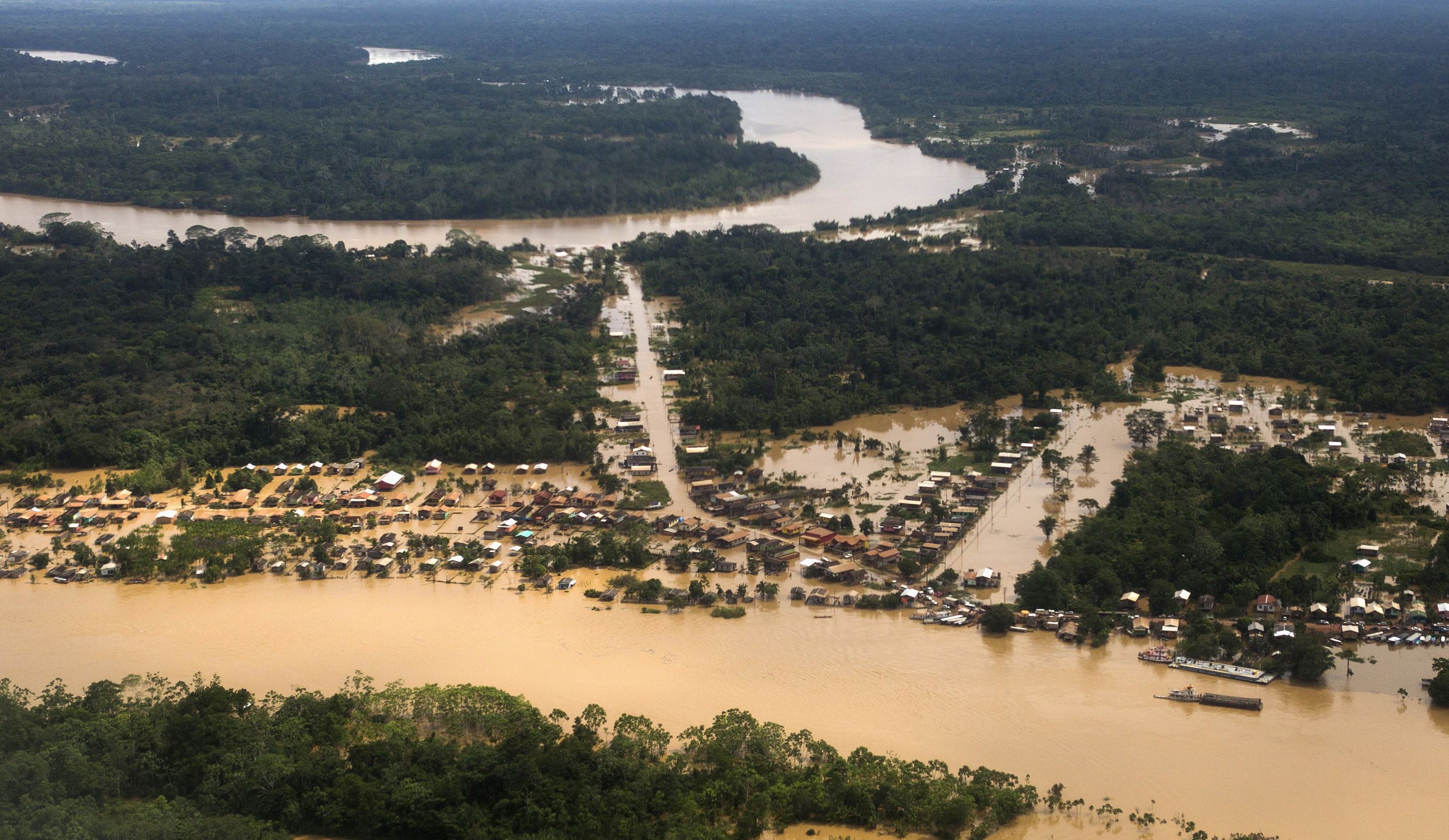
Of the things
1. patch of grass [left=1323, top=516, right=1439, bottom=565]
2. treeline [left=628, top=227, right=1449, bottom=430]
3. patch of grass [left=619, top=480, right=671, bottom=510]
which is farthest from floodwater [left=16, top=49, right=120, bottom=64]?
patch of grass [left=1323, top=516, right=1439, bottom=565]

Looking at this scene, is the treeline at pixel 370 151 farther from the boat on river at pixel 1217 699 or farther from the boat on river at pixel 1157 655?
the boat on river at pixel 1217 699

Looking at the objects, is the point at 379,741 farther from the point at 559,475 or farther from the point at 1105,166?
the point at 1105,166

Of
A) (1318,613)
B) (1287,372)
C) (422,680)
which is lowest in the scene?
(422,680)

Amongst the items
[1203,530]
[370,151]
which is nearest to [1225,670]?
[1203,530]

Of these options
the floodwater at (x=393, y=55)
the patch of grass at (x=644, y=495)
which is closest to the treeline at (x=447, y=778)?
the patch of grass at (x=644, y=495)

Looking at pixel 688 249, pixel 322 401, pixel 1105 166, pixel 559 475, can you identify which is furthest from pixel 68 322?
pixel 1105 166

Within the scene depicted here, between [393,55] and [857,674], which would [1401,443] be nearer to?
[857,674]
